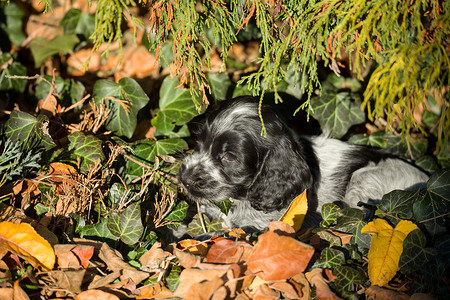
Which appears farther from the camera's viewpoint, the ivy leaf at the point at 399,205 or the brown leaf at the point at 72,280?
the ivy leaf at the point at 399,205

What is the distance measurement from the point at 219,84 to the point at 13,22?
3.16 meters

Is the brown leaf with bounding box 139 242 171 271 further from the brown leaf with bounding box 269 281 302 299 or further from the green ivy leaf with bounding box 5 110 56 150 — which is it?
the green ivy leaf with bounding box 5 110 56 150

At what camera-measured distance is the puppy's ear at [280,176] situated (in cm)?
381

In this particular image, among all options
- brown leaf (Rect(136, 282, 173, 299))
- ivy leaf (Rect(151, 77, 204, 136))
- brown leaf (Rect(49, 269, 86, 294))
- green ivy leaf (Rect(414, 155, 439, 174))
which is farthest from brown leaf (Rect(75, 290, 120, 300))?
green ivy leaf (Rect(414, 155, 439, 174))

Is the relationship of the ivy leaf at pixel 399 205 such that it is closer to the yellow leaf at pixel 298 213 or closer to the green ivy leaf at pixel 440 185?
the green ivy leaf at pixel 440 185

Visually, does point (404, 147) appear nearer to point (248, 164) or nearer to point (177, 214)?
point (248, 164)

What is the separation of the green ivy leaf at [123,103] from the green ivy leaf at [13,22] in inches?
85.0

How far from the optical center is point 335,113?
481 cm

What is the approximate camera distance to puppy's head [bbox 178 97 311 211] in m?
3.74

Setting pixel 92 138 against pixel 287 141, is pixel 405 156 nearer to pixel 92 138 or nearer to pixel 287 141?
pixel 287 141

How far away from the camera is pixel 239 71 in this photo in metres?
5.33

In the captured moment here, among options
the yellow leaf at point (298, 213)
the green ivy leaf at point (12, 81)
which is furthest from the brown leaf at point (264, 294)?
the green ivy leaf at point (12, 81)

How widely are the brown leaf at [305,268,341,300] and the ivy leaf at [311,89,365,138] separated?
2.33 metres

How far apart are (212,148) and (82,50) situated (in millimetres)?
3217
